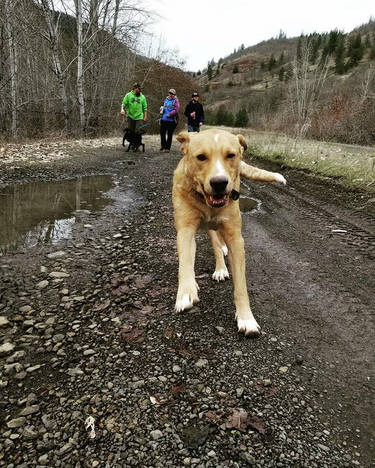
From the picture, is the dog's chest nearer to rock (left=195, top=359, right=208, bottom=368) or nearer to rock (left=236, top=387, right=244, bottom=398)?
rock (left=195, top=359, right=208, bottom=368)

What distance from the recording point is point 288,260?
3.91 m

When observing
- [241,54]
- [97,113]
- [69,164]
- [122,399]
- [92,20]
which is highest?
[241,54]

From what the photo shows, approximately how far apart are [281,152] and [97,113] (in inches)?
551

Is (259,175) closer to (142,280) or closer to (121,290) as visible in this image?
(142,280)

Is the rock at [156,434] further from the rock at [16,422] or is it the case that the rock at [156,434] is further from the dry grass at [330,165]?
the dry grass at [330,165]

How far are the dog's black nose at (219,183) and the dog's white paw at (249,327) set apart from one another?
107 centimetres

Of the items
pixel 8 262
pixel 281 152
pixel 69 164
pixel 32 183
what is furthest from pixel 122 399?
pixel 281 152

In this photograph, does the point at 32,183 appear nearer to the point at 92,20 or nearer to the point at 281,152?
the point at 281,152

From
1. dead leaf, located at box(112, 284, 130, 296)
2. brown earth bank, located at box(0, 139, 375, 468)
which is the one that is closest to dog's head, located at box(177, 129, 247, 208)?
brown earth bank, located at box(0, 139, 375, 468)

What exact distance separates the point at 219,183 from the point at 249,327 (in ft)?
3.82

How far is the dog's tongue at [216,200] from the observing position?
2539 millimetres

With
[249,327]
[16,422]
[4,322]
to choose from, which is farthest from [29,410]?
[249,327]

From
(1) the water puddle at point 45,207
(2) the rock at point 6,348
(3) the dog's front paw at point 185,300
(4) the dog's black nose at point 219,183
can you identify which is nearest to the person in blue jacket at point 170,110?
(1) the water puddle at point 45,207

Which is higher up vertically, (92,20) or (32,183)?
(92,20)
